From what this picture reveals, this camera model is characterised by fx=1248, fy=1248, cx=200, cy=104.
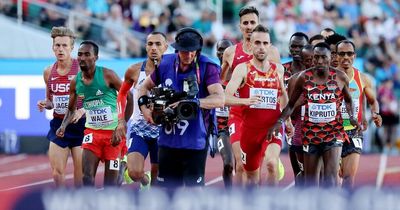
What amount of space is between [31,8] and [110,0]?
1.99 metres

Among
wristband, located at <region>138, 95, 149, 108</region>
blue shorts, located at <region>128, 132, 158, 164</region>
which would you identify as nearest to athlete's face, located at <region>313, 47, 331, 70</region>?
blue shorts, located at <region>128, 132, 158, 164</region>

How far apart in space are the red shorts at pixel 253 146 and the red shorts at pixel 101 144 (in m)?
1.46

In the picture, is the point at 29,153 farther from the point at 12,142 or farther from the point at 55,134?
the point at 55,134

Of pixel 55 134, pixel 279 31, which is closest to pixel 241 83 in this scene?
pixel 55 134

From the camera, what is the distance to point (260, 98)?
47.8ft

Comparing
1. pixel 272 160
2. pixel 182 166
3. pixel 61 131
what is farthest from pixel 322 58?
pixel 61 131

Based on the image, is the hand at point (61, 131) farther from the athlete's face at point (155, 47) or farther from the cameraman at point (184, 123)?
the cameraman at point (184, 123)

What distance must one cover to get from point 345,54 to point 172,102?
Result: 150 inches

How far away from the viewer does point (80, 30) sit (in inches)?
993

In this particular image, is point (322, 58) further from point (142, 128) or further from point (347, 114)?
point (142, 128)

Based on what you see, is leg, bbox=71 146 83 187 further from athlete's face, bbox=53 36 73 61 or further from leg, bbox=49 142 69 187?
athlete's face, bbox=53 36 73 61

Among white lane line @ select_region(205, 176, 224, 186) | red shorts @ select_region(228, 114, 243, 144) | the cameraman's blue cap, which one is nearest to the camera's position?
the cameraman's blue cap

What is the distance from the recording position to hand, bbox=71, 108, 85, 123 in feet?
48.9

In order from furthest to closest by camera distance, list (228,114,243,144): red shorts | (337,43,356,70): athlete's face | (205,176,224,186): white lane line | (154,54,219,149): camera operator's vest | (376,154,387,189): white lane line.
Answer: (376,154,387,189): white lane line → (205,176,224,186): white lane line → (228,114,243,144): red shorts → (337,43,356,70): athlete's face → (154,54,219,149): camera operator's vest
